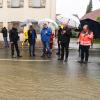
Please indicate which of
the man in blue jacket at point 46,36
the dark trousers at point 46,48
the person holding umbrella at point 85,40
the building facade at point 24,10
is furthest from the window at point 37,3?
the person holding umbrella at point 85,40

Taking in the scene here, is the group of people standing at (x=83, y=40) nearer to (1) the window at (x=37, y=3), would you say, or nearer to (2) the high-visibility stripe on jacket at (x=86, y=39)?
(2) the high-visibility stripe on jacket at (x=86, y=39)

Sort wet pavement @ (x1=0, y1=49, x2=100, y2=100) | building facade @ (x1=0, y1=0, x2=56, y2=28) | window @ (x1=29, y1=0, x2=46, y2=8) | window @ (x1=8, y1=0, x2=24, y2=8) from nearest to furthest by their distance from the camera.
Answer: wet pavement @ (x1=0, y1=49, x2=100, y2=100) < window @ (x1=29, y1=0, x2=46, y2=8) < building facade @ (x1=0, y1=0, x2=56, y2=28) < window @ (x1=8, y1=0, x2=24, y2=8)

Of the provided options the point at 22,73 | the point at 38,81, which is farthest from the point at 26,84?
the point at 22,73

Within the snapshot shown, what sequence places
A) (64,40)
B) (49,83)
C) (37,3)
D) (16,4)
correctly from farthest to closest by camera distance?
(16,4) < (37,3) < (64,40) < (49,83)

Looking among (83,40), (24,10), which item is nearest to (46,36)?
(83,40)

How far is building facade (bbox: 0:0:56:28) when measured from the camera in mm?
49938

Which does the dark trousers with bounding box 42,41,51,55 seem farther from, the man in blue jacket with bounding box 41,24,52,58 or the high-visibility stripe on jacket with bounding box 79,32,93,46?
the high-visibility stripe on jacket with bounding box 79,32,93,46

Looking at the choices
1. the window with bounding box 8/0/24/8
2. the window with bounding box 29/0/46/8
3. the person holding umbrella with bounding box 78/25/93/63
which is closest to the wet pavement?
the person holding umbrella with bounding box 78/25/93/63

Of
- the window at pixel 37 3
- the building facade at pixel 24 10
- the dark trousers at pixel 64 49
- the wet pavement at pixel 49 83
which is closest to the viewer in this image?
the wet pavement at pixel 49 83

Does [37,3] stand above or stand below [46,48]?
above

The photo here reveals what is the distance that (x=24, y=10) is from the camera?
50188 millimetres

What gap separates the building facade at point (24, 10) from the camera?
49.9 metres

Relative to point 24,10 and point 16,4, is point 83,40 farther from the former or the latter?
point 16,4

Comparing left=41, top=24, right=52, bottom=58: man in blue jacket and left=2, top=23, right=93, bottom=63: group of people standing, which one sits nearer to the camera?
left=2, top=23, right=93, bottom=63: group of people standing
